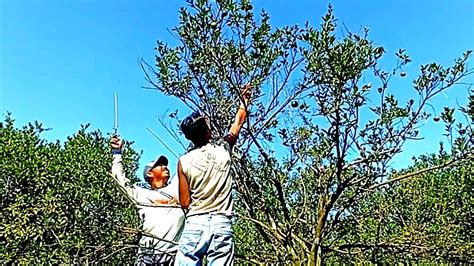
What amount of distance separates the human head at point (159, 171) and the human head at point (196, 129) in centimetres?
111

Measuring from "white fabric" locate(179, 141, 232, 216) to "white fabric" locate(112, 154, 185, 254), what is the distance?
3.20 feet

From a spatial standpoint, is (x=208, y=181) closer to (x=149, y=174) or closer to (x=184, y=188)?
(x=184, y=188)

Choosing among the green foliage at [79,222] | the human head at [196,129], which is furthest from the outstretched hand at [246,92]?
the green foliage at [79,222]

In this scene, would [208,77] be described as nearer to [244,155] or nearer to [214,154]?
[244,155]

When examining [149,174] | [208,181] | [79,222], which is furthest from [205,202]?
[79,222]

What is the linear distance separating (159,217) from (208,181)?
1280 millimetres

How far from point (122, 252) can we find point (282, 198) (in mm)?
1598

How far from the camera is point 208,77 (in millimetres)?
4871

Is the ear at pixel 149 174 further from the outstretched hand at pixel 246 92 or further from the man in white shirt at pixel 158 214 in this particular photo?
the outstretched hand at pixel 246 92

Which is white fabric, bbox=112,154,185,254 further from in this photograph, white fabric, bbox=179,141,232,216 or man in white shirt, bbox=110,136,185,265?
white fabric, bbox=179,141,232,216

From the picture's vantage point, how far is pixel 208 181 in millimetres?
3027

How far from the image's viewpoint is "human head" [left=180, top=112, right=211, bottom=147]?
10.3 ft

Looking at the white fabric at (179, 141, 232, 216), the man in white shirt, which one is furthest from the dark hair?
the man in white shirt

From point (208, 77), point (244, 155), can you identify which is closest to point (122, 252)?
point (244, 155)
